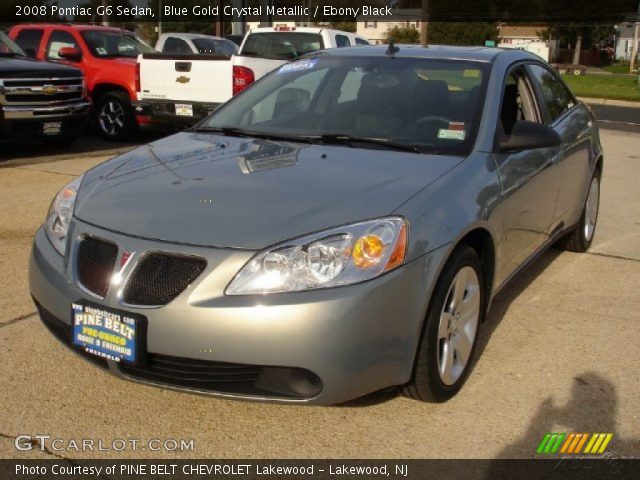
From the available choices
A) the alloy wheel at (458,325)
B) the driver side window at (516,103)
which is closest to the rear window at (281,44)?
the driver side window at (516,103)

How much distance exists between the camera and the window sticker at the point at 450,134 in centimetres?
400

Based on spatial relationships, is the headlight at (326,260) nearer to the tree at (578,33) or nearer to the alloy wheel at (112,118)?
the alloy wheel at (112,118)

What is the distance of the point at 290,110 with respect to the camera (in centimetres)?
461

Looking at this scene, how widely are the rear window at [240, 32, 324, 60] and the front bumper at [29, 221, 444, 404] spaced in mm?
9654

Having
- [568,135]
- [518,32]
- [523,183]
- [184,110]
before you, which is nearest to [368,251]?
[523,183]

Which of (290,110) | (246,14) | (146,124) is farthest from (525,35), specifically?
(290,110)

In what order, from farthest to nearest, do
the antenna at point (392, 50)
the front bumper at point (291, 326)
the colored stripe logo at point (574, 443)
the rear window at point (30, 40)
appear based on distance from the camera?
the rear window at point (30, 40) < the antenna at point (392, 50) < the colored stripe logo at point (574, 443) < the front bumper at point (291, 326)

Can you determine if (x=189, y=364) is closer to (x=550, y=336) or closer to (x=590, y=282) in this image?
(x=550, y=336)

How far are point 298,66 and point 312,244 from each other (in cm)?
229

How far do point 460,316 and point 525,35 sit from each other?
89.7m

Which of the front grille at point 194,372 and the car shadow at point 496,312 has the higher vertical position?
the front grille at point 194,372

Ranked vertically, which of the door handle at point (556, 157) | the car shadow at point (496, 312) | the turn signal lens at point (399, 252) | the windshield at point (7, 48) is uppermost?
the windshield at point (7, 48)

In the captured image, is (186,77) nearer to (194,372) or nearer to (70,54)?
(70,54)

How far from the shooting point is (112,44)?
1305 centimetres
